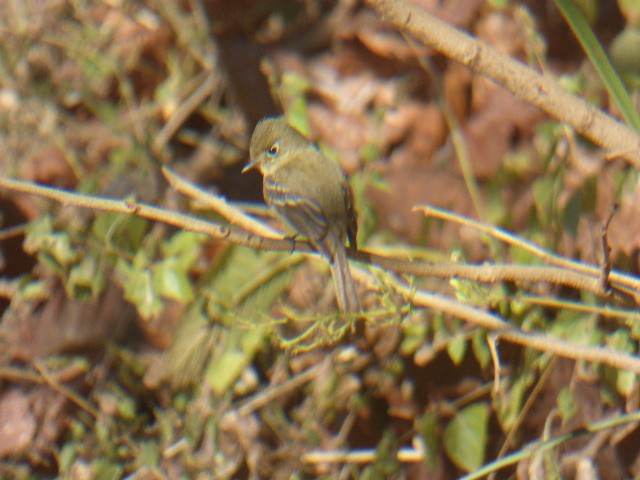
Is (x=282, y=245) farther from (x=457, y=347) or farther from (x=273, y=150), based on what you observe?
(x=457, y=347)

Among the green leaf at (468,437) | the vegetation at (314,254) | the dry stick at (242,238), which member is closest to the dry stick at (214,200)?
the vegetation at (314,254)

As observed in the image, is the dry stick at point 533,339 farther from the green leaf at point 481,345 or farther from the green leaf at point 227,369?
the green leaf at point 227,369

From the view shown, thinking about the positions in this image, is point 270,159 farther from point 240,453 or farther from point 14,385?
point 14,385

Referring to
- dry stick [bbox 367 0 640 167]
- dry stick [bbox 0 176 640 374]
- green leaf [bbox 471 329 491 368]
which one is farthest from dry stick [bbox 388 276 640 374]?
dry stick [bbox 367 0 640 167]

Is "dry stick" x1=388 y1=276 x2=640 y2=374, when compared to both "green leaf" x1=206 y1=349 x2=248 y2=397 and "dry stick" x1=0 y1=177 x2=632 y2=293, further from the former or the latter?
"green leaf" x1=206 y1=349 x2=248 y2=397

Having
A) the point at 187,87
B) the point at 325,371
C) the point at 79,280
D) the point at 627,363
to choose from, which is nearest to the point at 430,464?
the point at 325,371

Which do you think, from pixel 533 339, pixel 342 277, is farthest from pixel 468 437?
pixel 342 277
